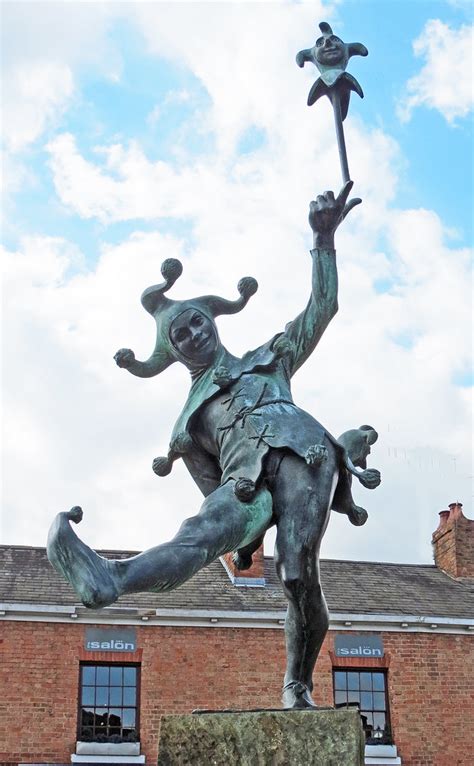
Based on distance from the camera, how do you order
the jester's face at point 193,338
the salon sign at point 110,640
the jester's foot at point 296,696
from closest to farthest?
the jester's foot at point 296,696
the jester's face at point 193,338
the salon sign at point 110,640

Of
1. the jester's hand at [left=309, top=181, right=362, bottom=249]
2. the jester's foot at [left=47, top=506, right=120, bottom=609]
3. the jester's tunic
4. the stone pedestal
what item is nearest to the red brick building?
the jester's tunic

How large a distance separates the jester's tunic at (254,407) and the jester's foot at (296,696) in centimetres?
80

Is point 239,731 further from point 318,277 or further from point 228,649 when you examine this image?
point 228,649

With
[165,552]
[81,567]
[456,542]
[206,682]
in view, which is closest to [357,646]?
[206,682]

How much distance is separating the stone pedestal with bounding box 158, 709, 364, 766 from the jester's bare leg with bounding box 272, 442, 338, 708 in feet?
1.54

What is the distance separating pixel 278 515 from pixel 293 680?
632 mm

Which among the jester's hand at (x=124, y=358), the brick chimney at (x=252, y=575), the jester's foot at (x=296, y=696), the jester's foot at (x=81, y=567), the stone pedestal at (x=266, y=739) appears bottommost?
the stone pedestal at (x=266, y=739)

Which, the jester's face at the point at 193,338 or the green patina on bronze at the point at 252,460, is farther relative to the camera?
the jester's face at the point at 193,338

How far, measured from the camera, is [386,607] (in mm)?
19000

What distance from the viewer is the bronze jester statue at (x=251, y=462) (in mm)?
3234

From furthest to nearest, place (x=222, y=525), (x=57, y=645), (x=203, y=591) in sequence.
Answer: (x=203, y=591), (x=57, y=645), (x=222, y=525)

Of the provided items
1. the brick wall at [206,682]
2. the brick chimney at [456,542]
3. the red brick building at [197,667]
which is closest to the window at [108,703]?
the red brick building at [197,667]

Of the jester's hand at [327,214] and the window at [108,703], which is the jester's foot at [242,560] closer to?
the jester's hand at [327,214]

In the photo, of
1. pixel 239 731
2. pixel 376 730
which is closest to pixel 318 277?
pixel 239 731
